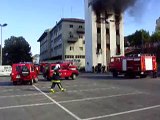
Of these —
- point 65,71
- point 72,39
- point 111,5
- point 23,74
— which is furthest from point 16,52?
point 111,5

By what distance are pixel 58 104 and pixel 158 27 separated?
111 m

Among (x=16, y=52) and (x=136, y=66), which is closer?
(x=136, y=66)

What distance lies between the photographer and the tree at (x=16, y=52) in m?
121

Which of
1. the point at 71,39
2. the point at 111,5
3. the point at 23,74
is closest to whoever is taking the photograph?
the point at 111,5

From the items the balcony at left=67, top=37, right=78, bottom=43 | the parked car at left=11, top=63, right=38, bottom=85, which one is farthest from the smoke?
the balcony at left=67, top=37, right=78, bottom=43

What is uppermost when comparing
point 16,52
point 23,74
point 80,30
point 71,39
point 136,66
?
point 80,30

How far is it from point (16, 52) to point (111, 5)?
11011 centimetres

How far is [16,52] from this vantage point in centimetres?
12169

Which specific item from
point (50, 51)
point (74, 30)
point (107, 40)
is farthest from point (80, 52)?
point (50, 51)

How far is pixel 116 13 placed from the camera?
1424cm

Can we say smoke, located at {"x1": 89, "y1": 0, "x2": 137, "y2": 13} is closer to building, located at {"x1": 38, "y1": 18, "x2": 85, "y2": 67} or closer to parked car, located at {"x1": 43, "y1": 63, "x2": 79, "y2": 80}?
parked car, located at {"x1": 43, "y1": 63, "x2": 79, "y2": 80}

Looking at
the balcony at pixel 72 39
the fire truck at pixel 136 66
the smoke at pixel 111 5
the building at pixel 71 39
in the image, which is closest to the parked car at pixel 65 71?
the fire truck at pixel 136 66

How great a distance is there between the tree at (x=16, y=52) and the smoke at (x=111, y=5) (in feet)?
352

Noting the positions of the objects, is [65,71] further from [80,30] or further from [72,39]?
[80,30]
